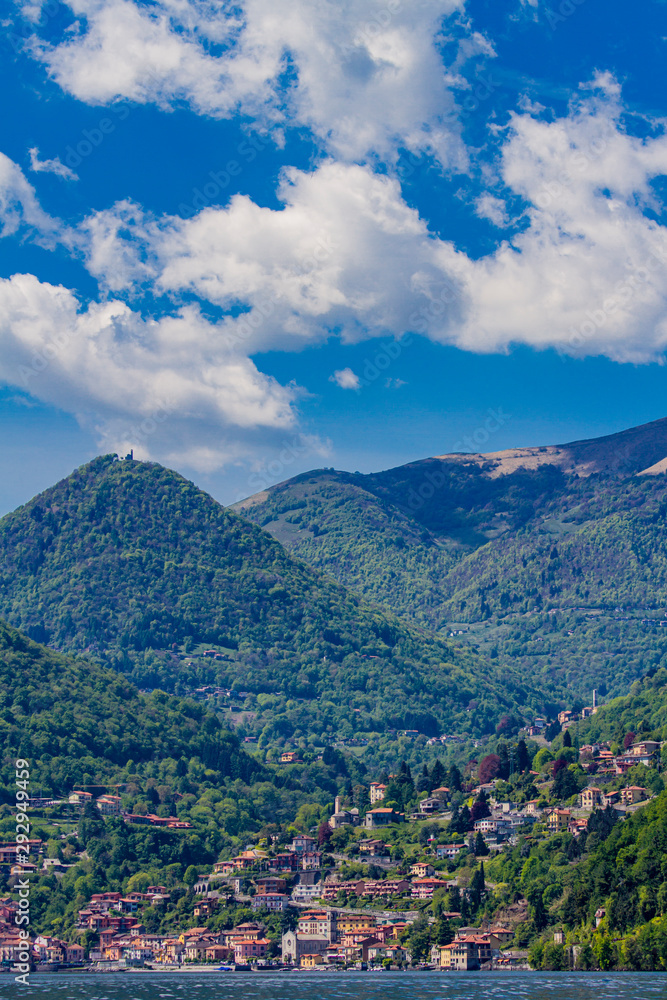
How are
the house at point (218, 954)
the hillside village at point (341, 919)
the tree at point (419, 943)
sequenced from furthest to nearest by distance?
1. the house at point (218, 954)
2. the hillside village at point (341, 919)
3. the tree at point (419, 943)

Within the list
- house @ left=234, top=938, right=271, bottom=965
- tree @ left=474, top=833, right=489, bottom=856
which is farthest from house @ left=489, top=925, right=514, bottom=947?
tree @ left=474, top=833, right=489, bottom=856

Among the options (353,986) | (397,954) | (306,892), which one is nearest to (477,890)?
(397,954)

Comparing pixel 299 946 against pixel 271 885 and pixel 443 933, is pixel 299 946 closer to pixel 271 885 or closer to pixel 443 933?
pixel 443 933

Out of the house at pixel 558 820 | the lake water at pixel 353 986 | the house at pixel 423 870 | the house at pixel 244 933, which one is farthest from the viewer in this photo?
the house at pixel 558 820

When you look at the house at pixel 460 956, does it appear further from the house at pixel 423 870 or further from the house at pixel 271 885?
the house at pixel 271 885

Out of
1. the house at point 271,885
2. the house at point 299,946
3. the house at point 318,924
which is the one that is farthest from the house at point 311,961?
the house at point 271,885

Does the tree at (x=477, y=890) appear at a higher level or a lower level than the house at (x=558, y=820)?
lower

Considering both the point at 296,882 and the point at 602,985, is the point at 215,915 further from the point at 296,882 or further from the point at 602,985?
the point at 602,985

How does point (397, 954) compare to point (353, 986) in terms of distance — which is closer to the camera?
point (353, 986)

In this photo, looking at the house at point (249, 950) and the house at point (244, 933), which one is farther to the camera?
the house at point (244, 933)

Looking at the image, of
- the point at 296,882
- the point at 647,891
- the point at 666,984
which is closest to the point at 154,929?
the point at 296,882
